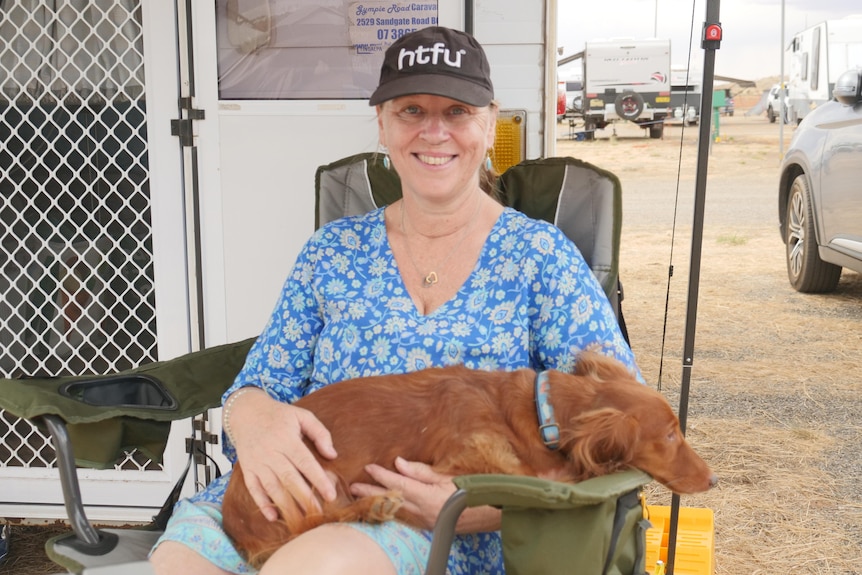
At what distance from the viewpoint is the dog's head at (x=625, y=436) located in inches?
60.7

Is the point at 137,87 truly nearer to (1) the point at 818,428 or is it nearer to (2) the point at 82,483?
(2) the point at 82,483

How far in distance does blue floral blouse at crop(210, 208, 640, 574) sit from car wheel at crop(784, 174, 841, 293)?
5.40 metres

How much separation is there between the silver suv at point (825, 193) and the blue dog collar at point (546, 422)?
4690 mm

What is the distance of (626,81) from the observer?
75.3 feet

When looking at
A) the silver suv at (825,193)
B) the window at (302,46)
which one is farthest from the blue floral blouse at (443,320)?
the silver suv at (825,193)

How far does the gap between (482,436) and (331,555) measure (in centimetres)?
32

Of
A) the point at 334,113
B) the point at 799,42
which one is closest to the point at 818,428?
the point at 334,113

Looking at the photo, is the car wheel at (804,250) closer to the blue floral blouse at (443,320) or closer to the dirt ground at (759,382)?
the dirt ground at (759,382)

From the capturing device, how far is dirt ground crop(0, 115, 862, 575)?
340 cm

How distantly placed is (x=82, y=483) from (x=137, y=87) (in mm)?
1398

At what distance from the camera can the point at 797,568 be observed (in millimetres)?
3215

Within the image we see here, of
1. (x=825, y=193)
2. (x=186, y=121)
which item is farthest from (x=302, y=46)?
(x=825, y=193)

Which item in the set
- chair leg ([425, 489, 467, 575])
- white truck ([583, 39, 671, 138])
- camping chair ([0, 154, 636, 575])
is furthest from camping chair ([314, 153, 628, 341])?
white truck ([583, 39, 671, 138])

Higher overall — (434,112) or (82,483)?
(434,112)
